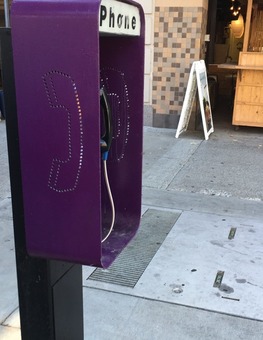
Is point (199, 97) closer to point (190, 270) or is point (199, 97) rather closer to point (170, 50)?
point (170, 50)

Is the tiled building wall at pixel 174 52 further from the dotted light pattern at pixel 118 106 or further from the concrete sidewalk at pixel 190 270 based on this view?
the dotted light pattern at pixel 118 106

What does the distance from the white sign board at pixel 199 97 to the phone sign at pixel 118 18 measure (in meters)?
4.80

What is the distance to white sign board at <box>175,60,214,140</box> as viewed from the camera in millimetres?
6633

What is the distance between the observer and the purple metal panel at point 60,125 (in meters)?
1.45

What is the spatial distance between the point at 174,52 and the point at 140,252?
4.33 metres

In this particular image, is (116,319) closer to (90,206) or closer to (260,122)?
(90,206)

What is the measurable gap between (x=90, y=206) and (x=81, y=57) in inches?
19.9

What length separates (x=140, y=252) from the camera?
349 centimetres

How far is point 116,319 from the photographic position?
8.77ft

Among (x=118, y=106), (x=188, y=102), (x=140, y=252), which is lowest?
(x=140, y=252)

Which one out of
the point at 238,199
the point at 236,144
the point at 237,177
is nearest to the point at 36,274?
the point at 238,199

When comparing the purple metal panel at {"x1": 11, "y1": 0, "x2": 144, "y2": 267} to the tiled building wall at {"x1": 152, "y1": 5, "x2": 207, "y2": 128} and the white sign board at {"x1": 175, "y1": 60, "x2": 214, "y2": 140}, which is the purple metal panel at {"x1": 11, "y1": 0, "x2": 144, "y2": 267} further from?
the tiled building wall at {"x1": 152, "y1": 5, "x2": 207, "y2": 128}

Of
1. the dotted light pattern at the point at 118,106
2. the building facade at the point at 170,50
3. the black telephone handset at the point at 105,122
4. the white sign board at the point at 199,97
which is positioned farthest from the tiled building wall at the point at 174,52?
the black telephone handset at the point at 105,122

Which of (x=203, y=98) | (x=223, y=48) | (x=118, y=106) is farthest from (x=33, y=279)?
(x=223, y=48)
